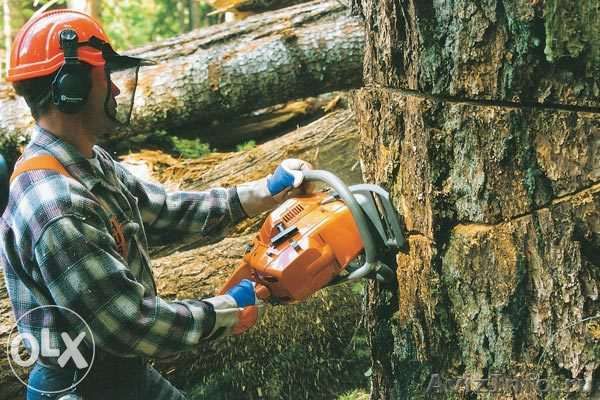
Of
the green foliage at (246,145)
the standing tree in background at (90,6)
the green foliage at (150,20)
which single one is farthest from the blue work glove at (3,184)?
the green foliage at (150,20)

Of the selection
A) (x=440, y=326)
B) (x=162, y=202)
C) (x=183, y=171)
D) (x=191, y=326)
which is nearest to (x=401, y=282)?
(x=440, y=326)

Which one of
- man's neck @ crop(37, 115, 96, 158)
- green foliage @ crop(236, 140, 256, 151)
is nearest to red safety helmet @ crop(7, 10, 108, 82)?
man's neck @ crop(37, 115, 96, 158)

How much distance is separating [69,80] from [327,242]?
1.04 m

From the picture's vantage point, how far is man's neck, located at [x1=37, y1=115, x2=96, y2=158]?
7.82 feet

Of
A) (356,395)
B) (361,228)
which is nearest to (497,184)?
(361,228)

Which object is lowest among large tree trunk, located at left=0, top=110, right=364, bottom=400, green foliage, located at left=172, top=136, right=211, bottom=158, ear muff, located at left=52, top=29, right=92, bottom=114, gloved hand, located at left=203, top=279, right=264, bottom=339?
large tree trunk, located at left=0, top=110, right=364, bottom=400

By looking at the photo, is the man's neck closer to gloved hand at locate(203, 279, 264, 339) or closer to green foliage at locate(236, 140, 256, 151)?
gloved hand at locate(203, 279, 264, 339)

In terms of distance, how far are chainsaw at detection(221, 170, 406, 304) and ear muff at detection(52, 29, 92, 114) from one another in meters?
0.87

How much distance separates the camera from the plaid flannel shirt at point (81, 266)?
2162 millimetres

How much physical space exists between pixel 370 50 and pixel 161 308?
1.24 meters

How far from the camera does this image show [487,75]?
7.34ft

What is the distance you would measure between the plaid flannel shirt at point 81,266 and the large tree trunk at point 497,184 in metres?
0.86

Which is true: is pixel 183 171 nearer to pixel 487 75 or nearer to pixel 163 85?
pixel 163 85

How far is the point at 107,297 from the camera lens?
2.22 meters
